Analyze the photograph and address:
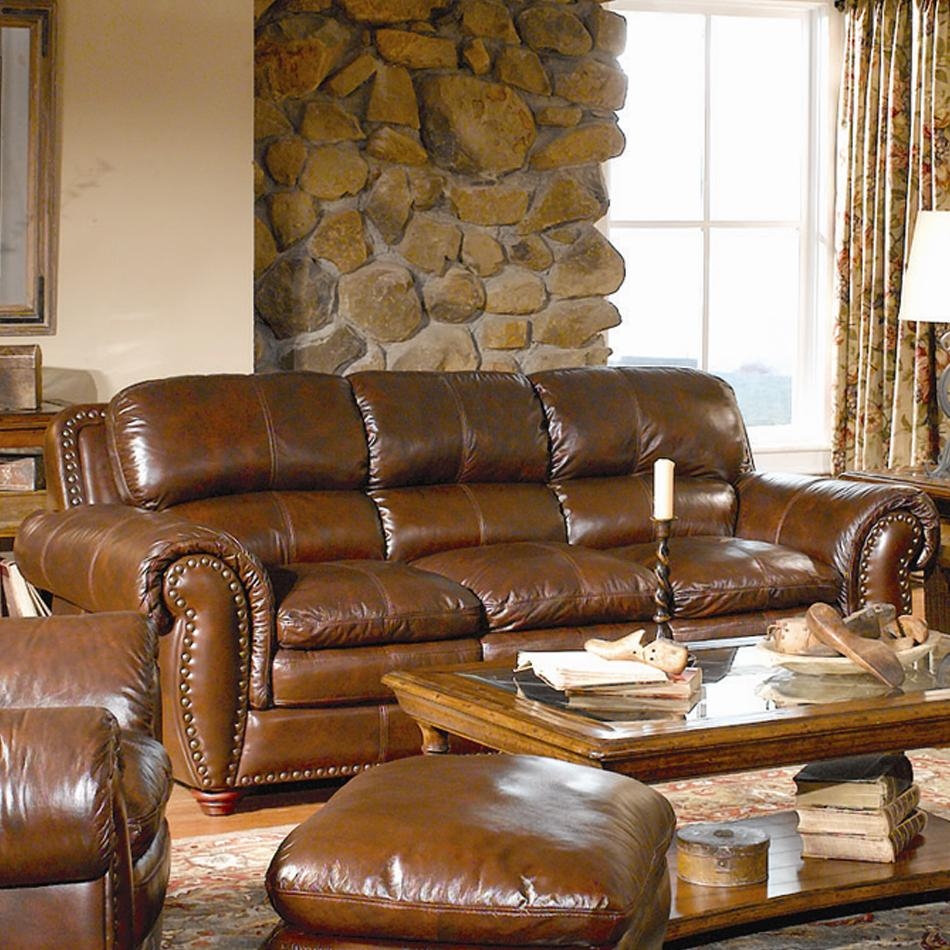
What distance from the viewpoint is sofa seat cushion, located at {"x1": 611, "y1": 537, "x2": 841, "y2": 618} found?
4184mm

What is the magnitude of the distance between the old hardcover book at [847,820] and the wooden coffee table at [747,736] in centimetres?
5

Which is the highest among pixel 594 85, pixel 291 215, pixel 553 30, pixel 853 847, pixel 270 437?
pixel 553 30

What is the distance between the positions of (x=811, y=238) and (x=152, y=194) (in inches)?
106

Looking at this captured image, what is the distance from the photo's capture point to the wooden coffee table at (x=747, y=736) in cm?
269

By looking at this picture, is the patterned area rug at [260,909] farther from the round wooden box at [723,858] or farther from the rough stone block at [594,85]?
the rough stone block at [594,85]

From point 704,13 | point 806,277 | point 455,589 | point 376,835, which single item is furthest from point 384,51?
point 376,835

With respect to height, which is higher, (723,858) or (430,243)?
(430,243)

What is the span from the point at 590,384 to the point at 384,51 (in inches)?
60.2

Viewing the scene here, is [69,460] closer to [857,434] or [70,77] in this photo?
[70,77]

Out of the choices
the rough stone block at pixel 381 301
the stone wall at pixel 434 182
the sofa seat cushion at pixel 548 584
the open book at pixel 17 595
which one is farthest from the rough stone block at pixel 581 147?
the open book at pixel 17 595

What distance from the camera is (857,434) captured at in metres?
6.27

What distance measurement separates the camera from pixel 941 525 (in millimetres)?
A: 4977

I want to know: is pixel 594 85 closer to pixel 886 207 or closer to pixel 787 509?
pixel 886 207

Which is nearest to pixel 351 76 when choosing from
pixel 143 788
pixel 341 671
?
pixel 341 671
